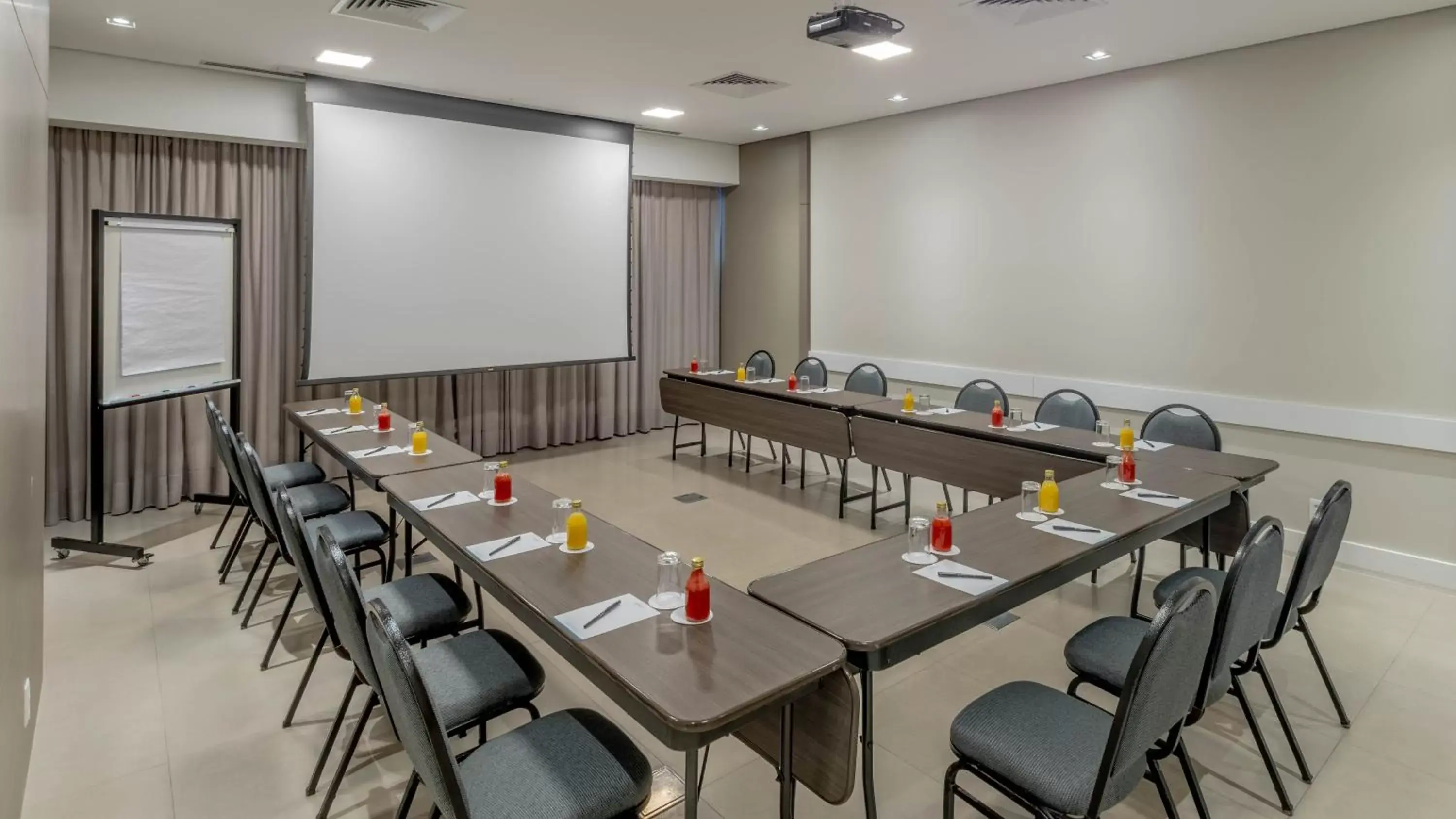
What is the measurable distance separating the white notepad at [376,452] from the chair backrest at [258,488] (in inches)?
16.9

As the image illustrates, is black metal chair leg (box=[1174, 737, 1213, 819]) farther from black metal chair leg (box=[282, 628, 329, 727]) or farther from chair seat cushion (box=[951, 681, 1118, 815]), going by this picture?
black metal chair leg (box=[282, 628, 329, 727])

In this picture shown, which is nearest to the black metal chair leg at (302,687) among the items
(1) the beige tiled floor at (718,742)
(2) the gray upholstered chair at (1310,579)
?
(1) the beige tiled floor at (718,742)

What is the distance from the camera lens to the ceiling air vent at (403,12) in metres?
3.65

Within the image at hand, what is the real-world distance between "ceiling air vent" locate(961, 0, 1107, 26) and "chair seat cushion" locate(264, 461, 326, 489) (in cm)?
412

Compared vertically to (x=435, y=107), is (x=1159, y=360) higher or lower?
lower

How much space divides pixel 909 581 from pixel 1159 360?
3674 mm

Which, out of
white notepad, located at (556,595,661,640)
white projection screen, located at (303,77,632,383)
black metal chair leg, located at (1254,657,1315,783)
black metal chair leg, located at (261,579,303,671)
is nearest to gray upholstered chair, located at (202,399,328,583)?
black metal chair leg, located at (261,579,303,671)

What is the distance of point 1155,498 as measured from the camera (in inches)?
113

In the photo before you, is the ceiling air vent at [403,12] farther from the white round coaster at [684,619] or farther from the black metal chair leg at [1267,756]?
the black metal chair leg at [1267,756]

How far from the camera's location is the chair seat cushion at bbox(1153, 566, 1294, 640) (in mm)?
2355

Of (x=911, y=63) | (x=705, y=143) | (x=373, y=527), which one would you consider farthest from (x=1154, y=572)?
(x=705, y=143)

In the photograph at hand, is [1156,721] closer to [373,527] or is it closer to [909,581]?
[909,581]

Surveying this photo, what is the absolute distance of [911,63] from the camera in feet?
15.6

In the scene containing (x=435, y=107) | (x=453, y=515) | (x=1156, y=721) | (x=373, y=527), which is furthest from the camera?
(x=435, y=107)
